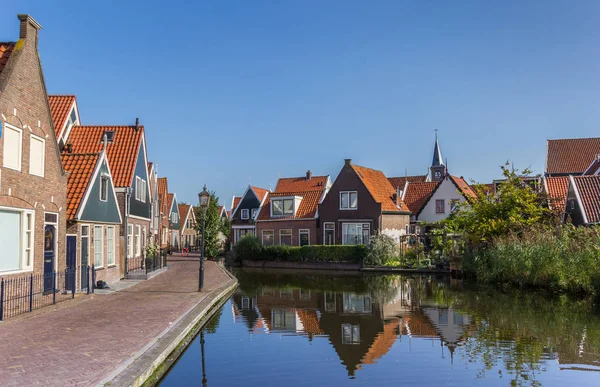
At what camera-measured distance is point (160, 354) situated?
991cm

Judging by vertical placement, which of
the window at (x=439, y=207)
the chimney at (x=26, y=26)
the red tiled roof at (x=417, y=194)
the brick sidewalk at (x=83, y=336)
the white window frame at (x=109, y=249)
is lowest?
the brick sidewalk at (x=83, y=336)

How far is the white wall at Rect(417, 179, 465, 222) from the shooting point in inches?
1854

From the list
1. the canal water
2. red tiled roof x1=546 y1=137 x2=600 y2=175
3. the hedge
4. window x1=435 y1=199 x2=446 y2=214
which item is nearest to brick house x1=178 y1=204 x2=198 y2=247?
the hedge

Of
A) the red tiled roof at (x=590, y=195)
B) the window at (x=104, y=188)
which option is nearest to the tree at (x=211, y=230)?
the window at (x=104, y=188)

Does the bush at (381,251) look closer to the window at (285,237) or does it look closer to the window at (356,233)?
the window at (356,233)

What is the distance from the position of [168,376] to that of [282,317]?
7121mm

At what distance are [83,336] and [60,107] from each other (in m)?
17.2

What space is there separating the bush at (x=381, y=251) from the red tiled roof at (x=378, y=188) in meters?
3.96

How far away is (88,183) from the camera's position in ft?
65.2

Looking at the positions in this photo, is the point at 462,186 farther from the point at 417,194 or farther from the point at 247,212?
the point at 247,212

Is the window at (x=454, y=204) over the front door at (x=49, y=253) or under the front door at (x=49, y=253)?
over

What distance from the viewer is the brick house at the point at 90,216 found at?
1939 centimetres

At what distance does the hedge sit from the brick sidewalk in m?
23.7

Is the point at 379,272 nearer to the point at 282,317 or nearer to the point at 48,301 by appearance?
the point at 282,317
